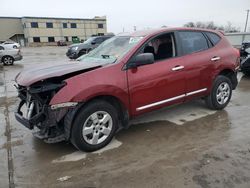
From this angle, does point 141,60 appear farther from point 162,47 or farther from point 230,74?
point 230,74

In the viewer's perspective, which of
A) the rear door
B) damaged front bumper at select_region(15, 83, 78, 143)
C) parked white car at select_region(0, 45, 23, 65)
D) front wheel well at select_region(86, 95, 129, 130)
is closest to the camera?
damaged front bumper at select_region(15, 83, 78, 143)

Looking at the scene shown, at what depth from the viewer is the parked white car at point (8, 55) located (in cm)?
1728

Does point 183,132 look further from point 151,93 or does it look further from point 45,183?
point 45,183

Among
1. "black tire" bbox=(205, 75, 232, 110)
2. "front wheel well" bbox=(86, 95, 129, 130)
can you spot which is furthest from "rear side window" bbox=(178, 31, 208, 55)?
"front wheel well" bbox=(86, 95, 129, 130)

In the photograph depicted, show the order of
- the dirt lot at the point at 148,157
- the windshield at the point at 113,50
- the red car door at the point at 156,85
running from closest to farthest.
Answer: the dirt lot at the point at 148,157, the red car door at the point at 156,85, the windshield at the point at 113,50

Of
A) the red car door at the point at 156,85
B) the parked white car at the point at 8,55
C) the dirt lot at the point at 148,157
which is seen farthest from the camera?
the parked white car at the point at 8,55

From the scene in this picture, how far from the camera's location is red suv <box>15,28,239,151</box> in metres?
3.71

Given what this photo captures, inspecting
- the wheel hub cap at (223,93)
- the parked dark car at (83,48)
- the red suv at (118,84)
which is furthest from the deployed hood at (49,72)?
the parked dark car at (83,48)

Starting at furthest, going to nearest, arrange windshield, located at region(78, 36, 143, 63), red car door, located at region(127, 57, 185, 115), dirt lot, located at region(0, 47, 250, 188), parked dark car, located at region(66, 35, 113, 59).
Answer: parked dark car, located at region(66, 35, 113, 59) < windshield, located at region(78, 36, 143, 63) < red car door, located at region(127, 57, 185, 115) < dirt lot, located at region(0, 47, 250, 188)

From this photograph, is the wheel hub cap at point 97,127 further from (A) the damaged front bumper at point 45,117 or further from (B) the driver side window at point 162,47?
(B) the driver side window at point 162,47

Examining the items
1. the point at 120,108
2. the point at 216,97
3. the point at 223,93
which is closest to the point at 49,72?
the point at 120,108

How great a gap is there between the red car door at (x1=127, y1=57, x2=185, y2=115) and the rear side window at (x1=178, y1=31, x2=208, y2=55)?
0.38 metres

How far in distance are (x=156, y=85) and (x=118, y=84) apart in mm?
757

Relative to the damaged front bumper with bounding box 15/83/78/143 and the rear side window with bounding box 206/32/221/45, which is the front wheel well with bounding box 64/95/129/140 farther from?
the rear side window with bounding box 206/32/221/45
